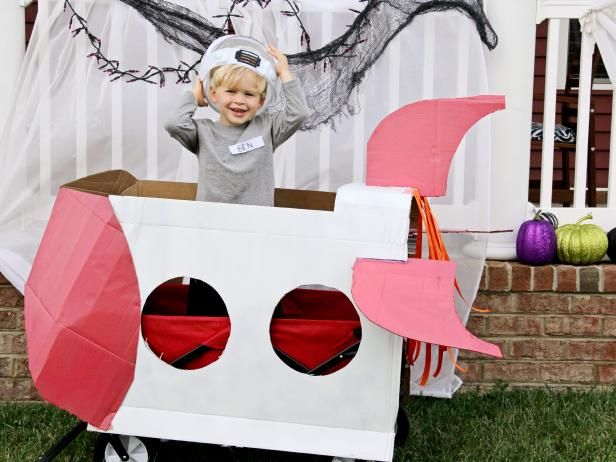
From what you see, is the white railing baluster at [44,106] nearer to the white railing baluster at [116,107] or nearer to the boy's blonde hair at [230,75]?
the white railing baluster at [116,107]

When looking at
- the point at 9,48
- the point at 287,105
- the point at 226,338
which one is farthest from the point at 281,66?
the point at 9,48

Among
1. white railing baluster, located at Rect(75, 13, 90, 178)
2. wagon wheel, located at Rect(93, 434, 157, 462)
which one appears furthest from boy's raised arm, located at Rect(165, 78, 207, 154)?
wagon wheel, located at Rect(93, 434, 157, 462)

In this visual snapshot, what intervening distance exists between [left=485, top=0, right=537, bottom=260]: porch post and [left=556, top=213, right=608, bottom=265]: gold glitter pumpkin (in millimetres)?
175

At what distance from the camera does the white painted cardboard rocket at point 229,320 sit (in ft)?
7.19

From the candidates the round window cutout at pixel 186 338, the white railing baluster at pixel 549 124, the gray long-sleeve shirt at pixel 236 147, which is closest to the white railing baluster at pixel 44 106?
the gray long-sleeve shirt at pixel 236 147

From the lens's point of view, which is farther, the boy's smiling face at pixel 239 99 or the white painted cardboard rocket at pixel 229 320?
the boy's smiling face at pixel 239 99

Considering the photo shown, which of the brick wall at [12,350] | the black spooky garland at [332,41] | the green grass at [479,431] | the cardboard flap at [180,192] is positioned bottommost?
the green grass at [479,431]

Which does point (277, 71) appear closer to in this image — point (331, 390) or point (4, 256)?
point (331, 390)

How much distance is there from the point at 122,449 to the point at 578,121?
6.90ft

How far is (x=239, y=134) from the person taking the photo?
266cm

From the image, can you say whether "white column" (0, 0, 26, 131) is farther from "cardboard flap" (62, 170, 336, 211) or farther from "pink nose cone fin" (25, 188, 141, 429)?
"pink nose cone fin" (25, 188, 141, 429)

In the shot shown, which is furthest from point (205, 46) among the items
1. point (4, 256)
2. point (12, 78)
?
point (4, 256)

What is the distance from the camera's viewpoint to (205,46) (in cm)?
304

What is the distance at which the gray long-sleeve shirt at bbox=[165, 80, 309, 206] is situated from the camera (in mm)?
2613
